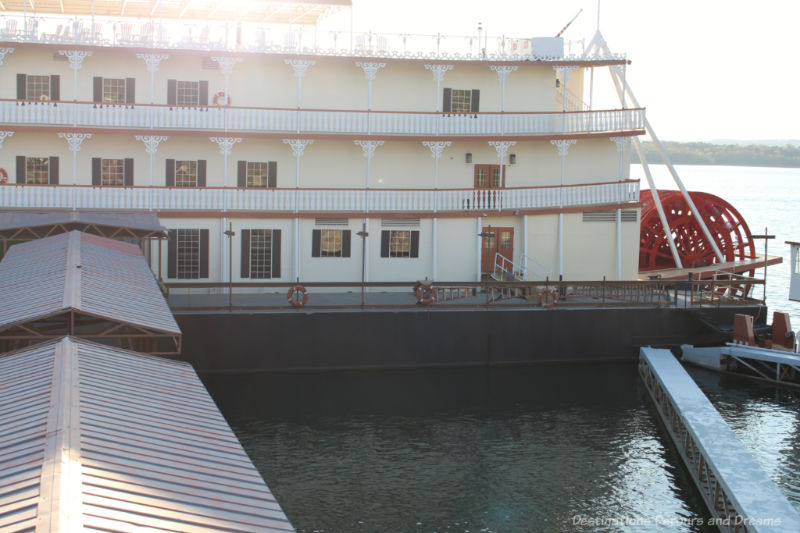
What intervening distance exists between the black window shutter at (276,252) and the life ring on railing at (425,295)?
19.7 feet

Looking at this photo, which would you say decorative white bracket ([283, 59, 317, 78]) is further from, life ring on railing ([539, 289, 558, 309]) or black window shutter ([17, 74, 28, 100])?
life ring on railing ([539, 289, 558, 309])

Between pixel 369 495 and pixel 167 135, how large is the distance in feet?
58.6

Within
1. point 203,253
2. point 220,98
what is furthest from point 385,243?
point 220,98

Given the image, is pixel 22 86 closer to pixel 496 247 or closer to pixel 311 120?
pixel 311 120

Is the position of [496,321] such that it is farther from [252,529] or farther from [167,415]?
[252,529]

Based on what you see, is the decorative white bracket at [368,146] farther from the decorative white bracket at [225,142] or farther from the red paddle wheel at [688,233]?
the red paddle wheel at [688,233]

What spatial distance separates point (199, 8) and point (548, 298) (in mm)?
17383

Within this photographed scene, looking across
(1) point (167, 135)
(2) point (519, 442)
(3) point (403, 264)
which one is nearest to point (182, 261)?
(1) point (167, 135)

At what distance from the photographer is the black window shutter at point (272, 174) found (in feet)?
116

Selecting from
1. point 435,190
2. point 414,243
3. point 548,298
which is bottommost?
point 548,298

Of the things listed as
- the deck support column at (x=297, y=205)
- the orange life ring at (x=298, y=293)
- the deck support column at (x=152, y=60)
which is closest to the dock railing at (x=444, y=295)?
the orange life ring at (x=298, y=293)

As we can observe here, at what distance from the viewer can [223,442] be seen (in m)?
13.1

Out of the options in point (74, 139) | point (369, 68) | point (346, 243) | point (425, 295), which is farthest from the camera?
point (369, 68)

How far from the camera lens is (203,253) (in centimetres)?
3359
